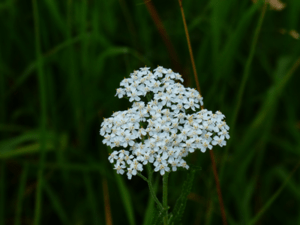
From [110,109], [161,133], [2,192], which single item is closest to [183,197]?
[161,133]

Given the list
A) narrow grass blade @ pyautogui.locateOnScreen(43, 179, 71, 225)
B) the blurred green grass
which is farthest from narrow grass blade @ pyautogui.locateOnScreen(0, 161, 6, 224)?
narrow grass blade @ pyautogui.locateOnScreen(43, 179, 71, 225)

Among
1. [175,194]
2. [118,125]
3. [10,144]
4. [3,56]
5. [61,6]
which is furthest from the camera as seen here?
[61,6]

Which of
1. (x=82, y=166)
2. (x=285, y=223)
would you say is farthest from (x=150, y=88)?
(x=285, y=223)

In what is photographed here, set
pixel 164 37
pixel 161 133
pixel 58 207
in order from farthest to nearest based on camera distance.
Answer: pixel 58 207, pixel 164 37, pixel 161 133

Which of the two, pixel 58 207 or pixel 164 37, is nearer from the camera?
pixel 164 37

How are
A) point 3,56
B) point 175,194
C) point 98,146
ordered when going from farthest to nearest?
point 3,56
point 98,146
point 175,194

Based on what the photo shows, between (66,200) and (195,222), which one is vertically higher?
(66,200)

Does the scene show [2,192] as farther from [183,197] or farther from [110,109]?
[183,197]

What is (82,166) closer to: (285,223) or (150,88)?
(150,88)

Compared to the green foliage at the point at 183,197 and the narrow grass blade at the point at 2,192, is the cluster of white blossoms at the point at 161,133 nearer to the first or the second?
the green foliage at the point at 183,197
